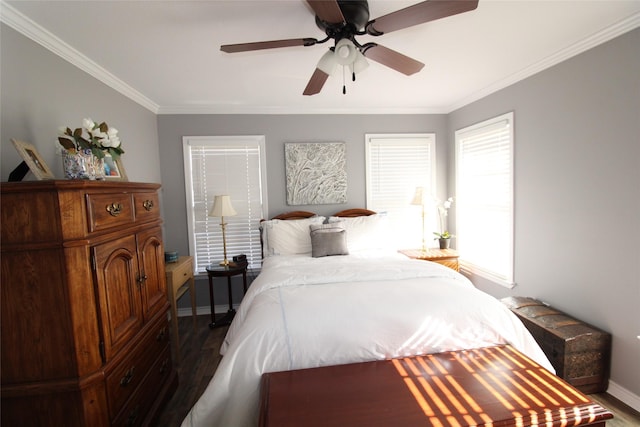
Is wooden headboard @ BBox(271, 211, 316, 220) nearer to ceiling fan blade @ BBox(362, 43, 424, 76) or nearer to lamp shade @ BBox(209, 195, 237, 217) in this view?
lamp shade @ BBox(209, 195, 237, 217)

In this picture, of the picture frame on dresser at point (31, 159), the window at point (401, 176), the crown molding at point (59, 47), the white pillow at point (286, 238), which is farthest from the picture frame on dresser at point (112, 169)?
the window at point (401, 176)

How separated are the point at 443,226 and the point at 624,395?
2.34 meters

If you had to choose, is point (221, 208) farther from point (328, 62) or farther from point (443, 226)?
point (443, 226)

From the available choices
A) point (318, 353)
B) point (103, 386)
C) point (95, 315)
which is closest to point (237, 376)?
point (318, 353)

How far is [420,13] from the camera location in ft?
4.51

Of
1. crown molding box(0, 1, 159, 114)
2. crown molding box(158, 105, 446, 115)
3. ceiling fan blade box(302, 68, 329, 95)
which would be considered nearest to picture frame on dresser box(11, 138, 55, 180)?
crown molding box(0, 1, 159, 114)

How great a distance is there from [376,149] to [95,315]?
3.36 meters

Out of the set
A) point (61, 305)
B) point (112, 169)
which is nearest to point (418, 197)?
point (112, 169)

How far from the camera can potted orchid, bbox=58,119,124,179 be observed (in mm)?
1548

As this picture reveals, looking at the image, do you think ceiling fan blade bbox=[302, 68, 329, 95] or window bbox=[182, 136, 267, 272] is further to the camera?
window bbox=[182, 136, 267, 272]

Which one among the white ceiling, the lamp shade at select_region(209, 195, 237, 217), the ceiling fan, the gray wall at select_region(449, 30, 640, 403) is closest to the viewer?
the ceiling fan

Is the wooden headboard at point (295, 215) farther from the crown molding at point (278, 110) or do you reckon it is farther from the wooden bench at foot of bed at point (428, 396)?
the wooden bench at foot of bed at point (428, 396)

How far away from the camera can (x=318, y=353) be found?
60.7 inches

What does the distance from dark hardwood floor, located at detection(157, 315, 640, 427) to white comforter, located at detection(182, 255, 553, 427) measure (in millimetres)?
726
